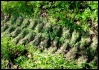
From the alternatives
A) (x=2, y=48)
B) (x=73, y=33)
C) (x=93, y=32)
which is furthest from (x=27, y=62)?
(x=93, y=32)

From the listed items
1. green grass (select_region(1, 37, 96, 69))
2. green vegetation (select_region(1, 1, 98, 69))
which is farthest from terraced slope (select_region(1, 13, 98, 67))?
green grass (select_region(1, 37, 96, 69))

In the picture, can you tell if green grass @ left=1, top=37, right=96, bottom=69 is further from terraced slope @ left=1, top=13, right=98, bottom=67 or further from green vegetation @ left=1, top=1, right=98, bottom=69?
terraced slope @ left=1, top=13, right=98, bottom=67

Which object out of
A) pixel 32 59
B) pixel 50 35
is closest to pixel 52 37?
pixel 50 35

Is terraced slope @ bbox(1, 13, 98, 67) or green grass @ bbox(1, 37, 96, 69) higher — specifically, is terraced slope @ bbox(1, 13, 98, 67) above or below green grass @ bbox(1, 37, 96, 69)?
above

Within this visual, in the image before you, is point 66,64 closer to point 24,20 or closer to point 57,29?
point 57,29

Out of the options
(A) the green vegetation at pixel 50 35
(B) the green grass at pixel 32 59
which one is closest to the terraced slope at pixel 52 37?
(A) the green vegetation at pixel 50 35

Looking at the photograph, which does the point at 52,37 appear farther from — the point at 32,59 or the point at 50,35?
the point at 32,59

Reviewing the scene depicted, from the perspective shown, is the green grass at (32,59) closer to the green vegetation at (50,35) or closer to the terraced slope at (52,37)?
the green vegetation at (50,35)
